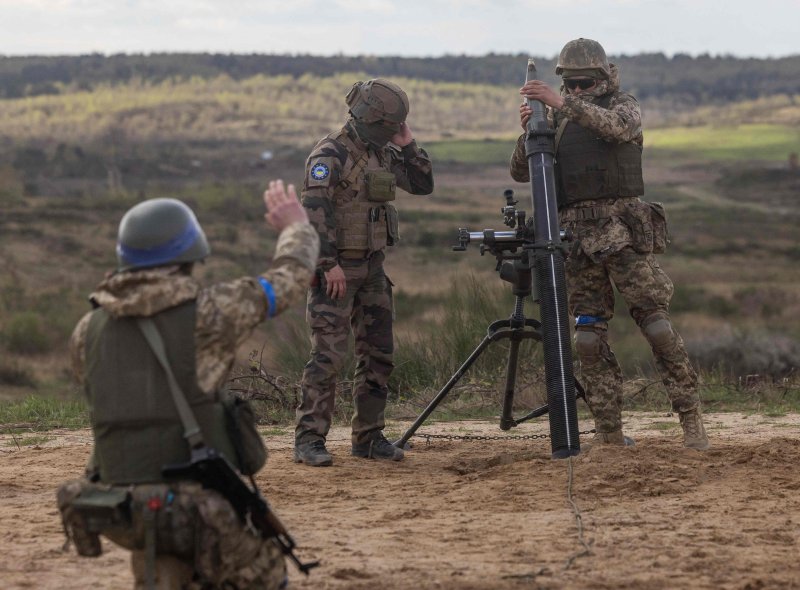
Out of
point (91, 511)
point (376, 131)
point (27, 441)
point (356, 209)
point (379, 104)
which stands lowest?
point (27, 441)

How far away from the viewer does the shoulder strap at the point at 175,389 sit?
13.8 feet

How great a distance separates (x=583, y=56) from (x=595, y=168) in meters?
0.65

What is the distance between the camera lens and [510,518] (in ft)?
20.6

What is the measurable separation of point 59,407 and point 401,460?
4.03 metres

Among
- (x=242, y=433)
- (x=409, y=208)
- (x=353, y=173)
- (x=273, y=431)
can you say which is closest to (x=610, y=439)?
(x=353, y=173)

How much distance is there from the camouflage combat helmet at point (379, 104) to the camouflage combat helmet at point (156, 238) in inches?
141

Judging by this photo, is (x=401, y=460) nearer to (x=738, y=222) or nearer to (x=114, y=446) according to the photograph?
(x=114, y=446)

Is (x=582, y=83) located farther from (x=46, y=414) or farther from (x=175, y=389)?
(x=46, y=414)

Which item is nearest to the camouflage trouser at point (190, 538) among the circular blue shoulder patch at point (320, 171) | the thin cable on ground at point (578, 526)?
the thin cable on ground at point (578, 526)

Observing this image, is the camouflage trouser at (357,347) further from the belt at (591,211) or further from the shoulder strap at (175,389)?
the shoulder strap at (175,389)

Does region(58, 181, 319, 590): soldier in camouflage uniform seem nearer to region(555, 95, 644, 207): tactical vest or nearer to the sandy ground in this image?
the sandy ground

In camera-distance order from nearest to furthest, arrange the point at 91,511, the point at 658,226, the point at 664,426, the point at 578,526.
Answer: the point at 91,511, the point at 578,526, the point at 658,226, the point at 664,426

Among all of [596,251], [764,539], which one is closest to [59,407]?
[596,251]

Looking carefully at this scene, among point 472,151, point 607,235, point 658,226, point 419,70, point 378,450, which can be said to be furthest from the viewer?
point 419,70
